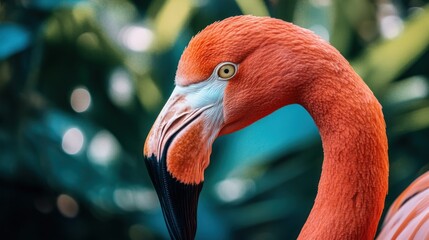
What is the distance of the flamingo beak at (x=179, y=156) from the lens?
82 cm

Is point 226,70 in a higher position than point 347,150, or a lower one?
higher

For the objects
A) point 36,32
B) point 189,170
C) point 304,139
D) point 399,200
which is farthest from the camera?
point 36,32

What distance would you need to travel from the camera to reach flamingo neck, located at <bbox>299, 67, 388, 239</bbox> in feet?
2.73

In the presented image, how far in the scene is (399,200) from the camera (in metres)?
1.17

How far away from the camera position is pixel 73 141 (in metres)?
2.17

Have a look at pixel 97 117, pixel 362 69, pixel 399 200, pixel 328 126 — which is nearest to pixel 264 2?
pixel 362 69

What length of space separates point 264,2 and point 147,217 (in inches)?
30.0

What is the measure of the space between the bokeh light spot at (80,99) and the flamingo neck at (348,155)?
1.43 meters

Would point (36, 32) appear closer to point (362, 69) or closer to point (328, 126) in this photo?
point (362, 69)

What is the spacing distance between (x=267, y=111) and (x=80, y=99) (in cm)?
143

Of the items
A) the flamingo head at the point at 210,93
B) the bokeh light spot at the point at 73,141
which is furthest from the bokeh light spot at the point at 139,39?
the flamingo head at the point at 210,93

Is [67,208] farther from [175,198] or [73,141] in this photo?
[175,198]

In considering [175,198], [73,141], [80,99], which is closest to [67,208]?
[73,141]

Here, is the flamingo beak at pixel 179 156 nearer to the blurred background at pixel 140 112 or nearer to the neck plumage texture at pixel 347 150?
the neck plumage texture at pixel 347 150
